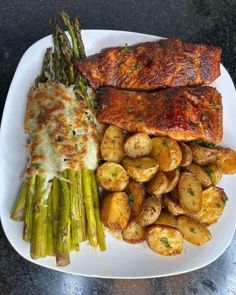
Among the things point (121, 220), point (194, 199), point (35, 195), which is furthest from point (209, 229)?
point (35, 195)

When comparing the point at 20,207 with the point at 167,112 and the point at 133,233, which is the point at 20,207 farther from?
the point at 167,112

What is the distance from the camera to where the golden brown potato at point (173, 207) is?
2992mm

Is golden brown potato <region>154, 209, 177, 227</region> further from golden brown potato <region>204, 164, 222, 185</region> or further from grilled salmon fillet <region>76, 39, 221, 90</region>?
grilled salmon fillet <region>76, 39, 221, 90</region>

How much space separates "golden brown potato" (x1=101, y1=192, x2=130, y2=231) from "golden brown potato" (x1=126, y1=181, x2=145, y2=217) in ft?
0.16

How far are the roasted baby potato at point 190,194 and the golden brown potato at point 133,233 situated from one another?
31 cm

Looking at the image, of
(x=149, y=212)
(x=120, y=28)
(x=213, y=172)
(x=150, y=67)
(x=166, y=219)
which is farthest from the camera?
(x=120, y=28)

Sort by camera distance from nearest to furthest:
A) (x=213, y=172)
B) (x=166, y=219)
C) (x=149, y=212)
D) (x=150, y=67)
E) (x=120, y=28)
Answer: (x=149, y=212) < (x=166, y=219) < (x=213, y=172) < (x=150, y=67) < (x=120, y=28)

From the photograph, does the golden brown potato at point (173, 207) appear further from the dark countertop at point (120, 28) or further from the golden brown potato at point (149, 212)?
the dark countertop at point (120, 28)

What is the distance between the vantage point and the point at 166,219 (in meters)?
2.99

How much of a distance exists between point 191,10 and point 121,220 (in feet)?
6.59

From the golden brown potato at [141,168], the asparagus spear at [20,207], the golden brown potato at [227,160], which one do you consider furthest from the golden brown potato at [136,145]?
the asparagus spear at [20,207]

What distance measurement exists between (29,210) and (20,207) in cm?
6

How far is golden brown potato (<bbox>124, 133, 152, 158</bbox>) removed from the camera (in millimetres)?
2992

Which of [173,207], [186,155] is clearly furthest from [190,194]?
[186,155]
